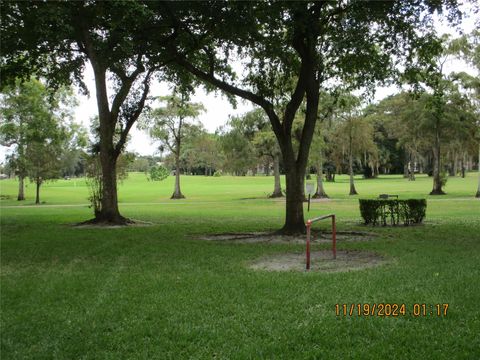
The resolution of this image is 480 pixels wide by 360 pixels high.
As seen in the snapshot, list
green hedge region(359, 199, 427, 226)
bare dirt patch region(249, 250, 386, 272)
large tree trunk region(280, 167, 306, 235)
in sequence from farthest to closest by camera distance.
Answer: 1. green hedge region(359, 199, 427, 226)
2. large tree trunk region(280, 167, 306, 235)
3. bare dirt patch region(249, 250, 386, 272)

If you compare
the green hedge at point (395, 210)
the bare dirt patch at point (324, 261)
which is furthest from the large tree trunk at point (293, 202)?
the bare dirt patch at point (324, 261)

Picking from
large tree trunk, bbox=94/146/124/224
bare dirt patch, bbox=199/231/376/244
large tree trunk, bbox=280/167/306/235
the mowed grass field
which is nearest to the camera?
the mowed grass field

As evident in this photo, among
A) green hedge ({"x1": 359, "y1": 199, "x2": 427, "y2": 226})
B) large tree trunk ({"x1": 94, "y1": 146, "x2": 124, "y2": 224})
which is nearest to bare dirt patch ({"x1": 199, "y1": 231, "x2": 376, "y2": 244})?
green hedge ({"x1": 359, "y1": 199, "x2": 427, "y2": 226})

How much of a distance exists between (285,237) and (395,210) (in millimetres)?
4905

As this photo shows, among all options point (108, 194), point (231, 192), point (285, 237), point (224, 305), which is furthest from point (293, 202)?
point (231, 192)

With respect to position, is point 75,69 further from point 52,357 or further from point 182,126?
point 182,126

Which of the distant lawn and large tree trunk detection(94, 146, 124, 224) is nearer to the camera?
large tree trunk detection(94, 146, 124, 224)

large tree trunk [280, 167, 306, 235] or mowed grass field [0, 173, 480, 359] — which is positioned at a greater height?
large tree trunk [280, 167, 306, 235]

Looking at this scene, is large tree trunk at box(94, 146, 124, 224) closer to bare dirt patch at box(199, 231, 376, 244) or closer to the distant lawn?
bare dirt patch at box(199, 231, 376, 244)

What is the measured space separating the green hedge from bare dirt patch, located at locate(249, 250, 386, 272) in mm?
6489

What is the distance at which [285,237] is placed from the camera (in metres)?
14.7

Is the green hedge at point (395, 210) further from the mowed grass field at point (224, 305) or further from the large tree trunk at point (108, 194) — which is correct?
the large tree trunk at point (108, 194)

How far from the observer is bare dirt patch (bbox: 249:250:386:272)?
9305 millimetres

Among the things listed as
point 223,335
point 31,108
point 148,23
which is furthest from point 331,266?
point 31,108
